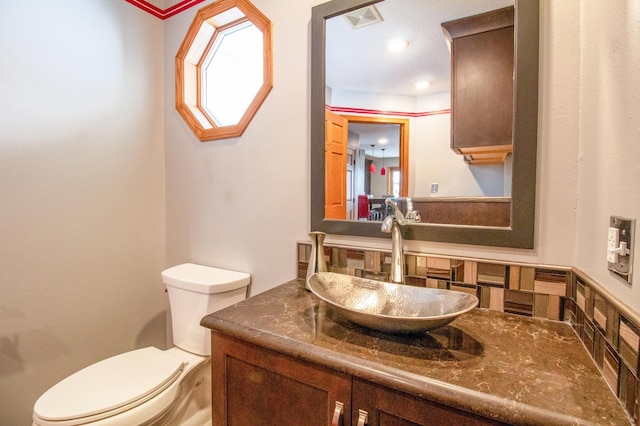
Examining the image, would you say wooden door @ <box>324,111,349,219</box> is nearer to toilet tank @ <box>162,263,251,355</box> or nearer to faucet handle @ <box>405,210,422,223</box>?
faucet handle @ <box>405,210,422,223</box>

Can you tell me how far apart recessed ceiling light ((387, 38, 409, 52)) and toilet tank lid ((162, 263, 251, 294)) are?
3.92 ft

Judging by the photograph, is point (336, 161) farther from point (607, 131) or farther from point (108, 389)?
point (108, 389)

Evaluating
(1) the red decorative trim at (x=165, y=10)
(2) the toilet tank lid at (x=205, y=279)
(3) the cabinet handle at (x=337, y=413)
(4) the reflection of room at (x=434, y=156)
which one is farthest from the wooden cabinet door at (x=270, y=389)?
(1) the red decorative trim at (x=165, y=10)

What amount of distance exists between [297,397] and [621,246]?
2.57 ft

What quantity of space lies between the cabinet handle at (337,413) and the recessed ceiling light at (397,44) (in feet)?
3.90

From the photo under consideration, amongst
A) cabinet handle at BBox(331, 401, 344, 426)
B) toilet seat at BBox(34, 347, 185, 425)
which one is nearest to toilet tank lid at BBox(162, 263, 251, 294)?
toilet seat at BBox(34, 347, 185, 425)

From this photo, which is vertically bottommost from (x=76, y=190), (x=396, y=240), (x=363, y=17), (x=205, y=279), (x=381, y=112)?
(x=205, y=279)

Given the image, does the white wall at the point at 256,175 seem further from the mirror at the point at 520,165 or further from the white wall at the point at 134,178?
the mirror at the point at 520,165

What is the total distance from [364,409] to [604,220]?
27.5 inches

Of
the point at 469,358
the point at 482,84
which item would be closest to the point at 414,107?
the point at 482,84

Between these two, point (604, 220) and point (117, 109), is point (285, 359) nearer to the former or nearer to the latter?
point (604, 220)

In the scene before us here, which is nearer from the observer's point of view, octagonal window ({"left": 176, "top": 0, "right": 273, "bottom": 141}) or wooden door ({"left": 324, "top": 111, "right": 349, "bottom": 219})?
wooden door ({"left": 324, "top": 111, "right": 349, "bottom": 219})

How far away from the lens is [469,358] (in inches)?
27.3

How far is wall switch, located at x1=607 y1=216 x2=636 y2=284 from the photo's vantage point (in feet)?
1.86
